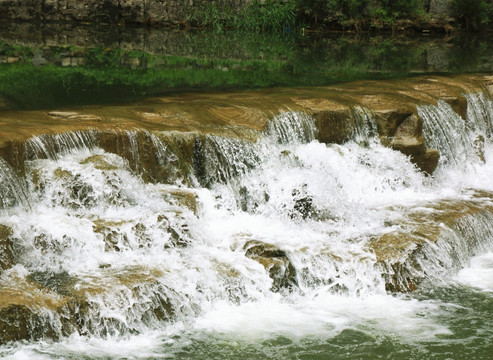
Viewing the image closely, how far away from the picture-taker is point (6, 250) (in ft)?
20.2

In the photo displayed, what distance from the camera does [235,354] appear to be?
5.54 metres

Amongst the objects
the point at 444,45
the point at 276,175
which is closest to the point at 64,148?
the point at 276,175

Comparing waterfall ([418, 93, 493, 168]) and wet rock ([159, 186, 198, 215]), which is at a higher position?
waterfall ([418, 93, 493, 168])

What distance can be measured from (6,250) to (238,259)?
2.12 metres

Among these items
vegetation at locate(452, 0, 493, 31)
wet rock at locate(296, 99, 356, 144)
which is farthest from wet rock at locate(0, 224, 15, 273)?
vegetation at locate(452, 0, 493, 31)

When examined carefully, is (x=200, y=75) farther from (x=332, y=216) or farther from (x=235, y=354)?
(x=235, y=354)

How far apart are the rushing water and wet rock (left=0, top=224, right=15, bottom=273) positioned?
60 mm

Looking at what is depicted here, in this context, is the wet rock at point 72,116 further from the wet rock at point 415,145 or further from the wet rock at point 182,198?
the wet rock at point 415,145

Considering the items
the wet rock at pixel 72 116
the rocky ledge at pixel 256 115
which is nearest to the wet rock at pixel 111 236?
the rocky ledge at pixel 256 115

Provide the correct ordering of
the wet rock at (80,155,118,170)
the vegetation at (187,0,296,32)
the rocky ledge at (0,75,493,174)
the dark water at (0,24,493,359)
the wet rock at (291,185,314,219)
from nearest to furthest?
the dark water at (0,24,493,359) < the wet rock at (80,155,118,170) < the rocky ledge at (0,75,493,174) < the wet rock at (291,185,314,219) < the vegetation at (187,0,296,32)

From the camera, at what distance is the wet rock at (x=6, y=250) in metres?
6.11

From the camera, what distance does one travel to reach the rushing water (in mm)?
5727

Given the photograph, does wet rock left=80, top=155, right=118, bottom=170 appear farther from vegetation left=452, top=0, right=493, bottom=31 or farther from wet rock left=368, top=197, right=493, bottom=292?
vegetation left=452, top=0, right=493, bottom=31

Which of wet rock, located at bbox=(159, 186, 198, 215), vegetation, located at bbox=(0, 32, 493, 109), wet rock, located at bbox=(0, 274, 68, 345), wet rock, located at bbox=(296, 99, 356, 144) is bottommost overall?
wet rock, located at bbox=(0, 274, 68, 345)
